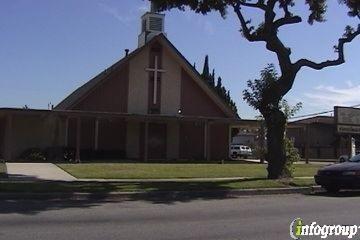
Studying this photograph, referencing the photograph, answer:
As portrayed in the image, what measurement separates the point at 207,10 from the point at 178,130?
1973cm

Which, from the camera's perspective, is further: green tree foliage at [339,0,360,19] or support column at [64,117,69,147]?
support column at [64,117,69,147]

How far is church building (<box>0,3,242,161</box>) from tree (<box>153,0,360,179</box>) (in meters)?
14.8

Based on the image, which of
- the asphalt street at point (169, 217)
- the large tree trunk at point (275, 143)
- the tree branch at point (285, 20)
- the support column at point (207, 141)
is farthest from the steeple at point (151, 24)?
the asphalt street at point (169, 217)

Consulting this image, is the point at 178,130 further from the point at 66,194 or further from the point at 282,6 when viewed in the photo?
the point at 66,194

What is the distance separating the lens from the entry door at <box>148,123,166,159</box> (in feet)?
130

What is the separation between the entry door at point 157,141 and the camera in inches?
1561

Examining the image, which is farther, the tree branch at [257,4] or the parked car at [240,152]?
the parked car at [240,152]

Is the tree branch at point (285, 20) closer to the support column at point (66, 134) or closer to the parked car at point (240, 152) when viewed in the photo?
the support column at point (66, 134)

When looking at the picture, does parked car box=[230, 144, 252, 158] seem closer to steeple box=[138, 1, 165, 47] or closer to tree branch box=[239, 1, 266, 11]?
steeple box=[138, 1, 165, 47]

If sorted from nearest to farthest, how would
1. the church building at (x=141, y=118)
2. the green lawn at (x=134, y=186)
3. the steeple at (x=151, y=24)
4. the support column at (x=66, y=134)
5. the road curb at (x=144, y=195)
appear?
1. the road curb at (x=144, y=195)
2. the green lawn at (x=134, y=186)
3. the support column at (x=66, y=134)
4. the church building at (x=141, y=118)
5. the steeple at (x=151, y=24)

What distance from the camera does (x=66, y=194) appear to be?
15.6m

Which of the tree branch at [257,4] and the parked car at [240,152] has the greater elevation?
the tree branch at [257,4]

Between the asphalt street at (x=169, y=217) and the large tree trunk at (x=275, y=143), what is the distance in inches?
163

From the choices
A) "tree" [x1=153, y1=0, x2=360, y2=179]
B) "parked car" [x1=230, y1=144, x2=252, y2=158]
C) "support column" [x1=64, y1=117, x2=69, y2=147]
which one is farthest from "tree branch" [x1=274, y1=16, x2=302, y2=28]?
"parked car" [x1=230, y1=144, x2=252, y2=158]
